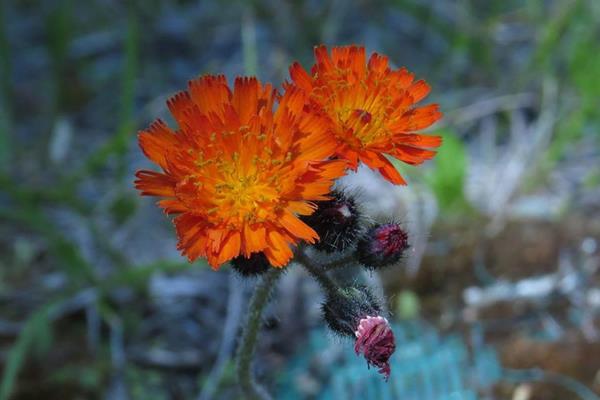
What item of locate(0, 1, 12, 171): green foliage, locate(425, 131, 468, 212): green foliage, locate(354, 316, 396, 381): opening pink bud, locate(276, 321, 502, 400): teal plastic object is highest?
locate(0, 1, 12, 171): green foliage

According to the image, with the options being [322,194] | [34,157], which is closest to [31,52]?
[34,157]

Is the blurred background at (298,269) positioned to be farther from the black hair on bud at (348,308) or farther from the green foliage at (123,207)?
the black hair on bud at (348,308)

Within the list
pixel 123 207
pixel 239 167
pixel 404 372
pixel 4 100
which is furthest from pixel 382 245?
pixel 4 100

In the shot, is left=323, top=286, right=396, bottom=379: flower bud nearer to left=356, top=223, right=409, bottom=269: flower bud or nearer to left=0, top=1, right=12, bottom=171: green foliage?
left=356, top=223, right=409, bottom=269: flower bud

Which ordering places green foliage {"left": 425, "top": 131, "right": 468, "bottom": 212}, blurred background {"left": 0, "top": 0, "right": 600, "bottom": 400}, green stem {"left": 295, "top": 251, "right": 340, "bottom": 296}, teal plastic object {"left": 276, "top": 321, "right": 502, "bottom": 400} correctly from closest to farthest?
1. green stem {"left": 295, "top": 251, "right": 340, "bottom": 296}
2. teal plastic object {"left": 276, "top": 321, "right": 502, "bottom": 400}
3. blurred background {"left": 0, "top": 0, "right": 600, "bottom": 400}
4. green foliage {"left": 425, "top": 131, "right": 468, "bottom": 212}

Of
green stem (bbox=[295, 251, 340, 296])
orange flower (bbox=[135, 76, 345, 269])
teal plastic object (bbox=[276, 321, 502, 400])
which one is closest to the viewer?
orange flower (bbox=[135, 76, 345, 269])

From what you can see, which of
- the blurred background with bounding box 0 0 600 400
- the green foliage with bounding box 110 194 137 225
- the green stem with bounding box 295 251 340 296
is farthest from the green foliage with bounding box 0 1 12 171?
the green stem with bounding box 295 251 340 296

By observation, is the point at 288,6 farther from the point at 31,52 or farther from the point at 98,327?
the point at 98,327
